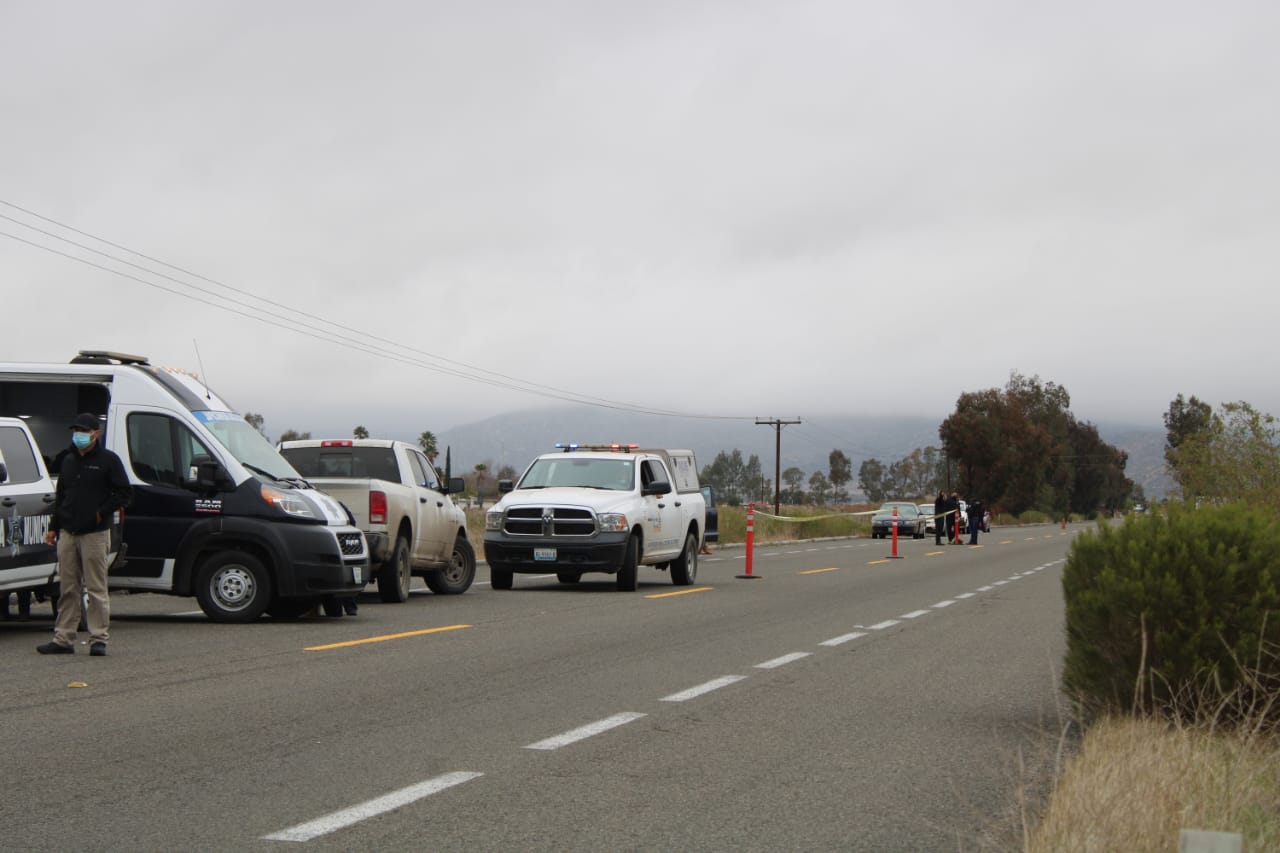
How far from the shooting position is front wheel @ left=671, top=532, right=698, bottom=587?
2372 cm

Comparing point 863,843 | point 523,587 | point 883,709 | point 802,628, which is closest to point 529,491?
point 523,587

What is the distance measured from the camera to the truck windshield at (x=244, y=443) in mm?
15617

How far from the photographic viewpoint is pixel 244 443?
52.5ft

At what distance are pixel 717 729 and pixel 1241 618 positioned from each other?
114 inches

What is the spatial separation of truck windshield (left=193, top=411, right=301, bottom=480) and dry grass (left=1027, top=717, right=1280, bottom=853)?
1043cm

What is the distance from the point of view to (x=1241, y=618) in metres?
7.79

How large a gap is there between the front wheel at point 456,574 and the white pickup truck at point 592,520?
38 centimetres

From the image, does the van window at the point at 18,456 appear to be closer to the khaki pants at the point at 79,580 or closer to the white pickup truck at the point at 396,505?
the khaki pants at the point at 79,580

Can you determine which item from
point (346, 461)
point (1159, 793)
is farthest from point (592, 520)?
point (1159, 793)

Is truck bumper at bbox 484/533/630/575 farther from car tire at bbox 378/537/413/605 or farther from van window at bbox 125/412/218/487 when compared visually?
van window at bbox 125/412/218/487

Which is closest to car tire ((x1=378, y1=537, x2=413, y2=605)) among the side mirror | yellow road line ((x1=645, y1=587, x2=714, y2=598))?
the side mirror

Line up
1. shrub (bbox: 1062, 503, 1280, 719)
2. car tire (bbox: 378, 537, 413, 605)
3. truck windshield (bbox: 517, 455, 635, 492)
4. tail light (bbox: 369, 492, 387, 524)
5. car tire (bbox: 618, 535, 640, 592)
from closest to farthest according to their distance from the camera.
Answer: shrub (bbox: 1062, 503, 1280, 719) < tail light (bbox: 369, 492, 387, 524) < car tire (bbox: 378, 537, 413, 605) < car tire (bbox: 618, 535, 640, 592) < truck windshield (bbox: 517, 455, 635, 492)

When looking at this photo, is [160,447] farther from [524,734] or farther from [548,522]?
[524,734]

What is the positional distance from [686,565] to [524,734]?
50.9 feet
